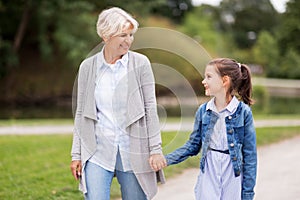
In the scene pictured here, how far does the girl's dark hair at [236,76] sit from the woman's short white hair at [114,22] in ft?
2.03

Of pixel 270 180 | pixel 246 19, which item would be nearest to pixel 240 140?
pixel 270 180

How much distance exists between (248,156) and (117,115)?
875mm

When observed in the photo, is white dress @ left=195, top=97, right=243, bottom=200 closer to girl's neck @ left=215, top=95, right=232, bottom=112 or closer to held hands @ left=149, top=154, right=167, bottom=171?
girl's neck @ left=215, top=95, right=232, bottom=112

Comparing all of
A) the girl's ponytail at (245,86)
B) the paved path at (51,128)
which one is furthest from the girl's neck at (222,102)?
the paved path at (51,128)

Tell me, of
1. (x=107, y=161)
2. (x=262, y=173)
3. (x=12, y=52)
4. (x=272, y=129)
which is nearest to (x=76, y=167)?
(x=107, y=161)

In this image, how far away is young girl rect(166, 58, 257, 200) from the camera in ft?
11.0

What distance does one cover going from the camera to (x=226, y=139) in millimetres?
3377

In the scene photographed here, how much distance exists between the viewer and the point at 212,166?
345 cm

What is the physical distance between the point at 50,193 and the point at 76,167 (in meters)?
2.33

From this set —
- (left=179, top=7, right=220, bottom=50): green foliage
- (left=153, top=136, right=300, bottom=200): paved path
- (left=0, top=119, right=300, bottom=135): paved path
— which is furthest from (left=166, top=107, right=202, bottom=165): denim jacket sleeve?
(left=179, top=7, right=220, bottom=50): green foliage

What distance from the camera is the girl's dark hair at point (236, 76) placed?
3422 millimetres

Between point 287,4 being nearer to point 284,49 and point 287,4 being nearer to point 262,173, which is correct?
point 284,49

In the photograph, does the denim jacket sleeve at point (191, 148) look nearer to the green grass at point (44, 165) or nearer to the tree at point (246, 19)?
the green grass at point (44, 165)

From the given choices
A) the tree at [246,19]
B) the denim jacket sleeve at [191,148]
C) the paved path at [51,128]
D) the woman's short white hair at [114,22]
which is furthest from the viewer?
the tree at [246,19]
